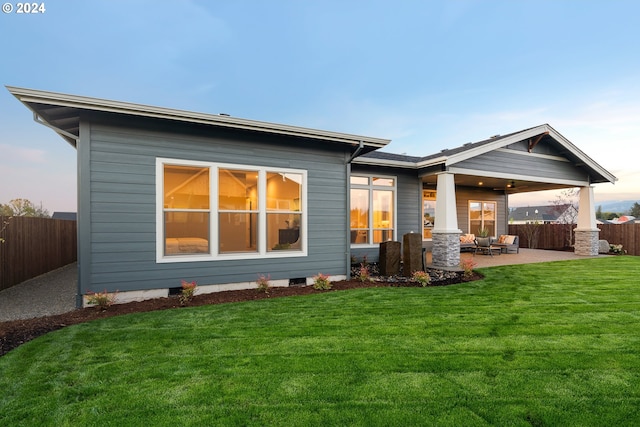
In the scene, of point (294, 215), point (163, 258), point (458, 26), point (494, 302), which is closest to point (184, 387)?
point (163, 258)

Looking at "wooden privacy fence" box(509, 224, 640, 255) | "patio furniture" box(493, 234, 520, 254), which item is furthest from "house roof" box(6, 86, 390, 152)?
"wooden privacy fence" box(509, 224, 640, 255)

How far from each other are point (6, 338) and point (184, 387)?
299 centimetres

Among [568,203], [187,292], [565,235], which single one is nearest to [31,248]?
[187,292]

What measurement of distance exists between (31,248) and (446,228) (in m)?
11.4

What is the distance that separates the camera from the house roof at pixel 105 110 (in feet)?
Result: 15.2

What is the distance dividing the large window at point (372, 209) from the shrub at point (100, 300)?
6.64 m

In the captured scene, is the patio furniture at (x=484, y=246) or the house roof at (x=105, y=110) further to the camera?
the patio furniture at (x=484, y=246)

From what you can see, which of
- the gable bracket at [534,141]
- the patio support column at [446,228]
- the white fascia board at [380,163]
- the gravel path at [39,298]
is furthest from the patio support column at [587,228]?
the gravel path at [39,298]

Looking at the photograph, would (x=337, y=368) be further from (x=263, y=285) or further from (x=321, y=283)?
(x=321, y=283)

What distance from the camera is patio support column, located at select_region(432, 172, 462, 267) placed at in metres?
9.09

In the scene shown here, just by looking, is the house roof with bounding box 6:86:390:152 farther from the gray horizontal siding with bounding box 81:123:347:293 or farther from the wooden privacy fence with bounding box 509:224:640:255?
the wooden privacy fence with bounding box 509:224:640:255

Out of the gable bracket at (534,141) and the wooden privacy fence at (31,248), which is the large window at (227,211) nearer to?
the wooden privacy fence at (31,248)

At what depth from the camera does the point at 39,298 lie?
19.5 feet

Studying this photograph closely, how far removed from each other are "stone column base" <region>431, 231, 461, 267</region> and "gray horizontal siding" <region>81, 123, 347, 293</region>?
176 inches
